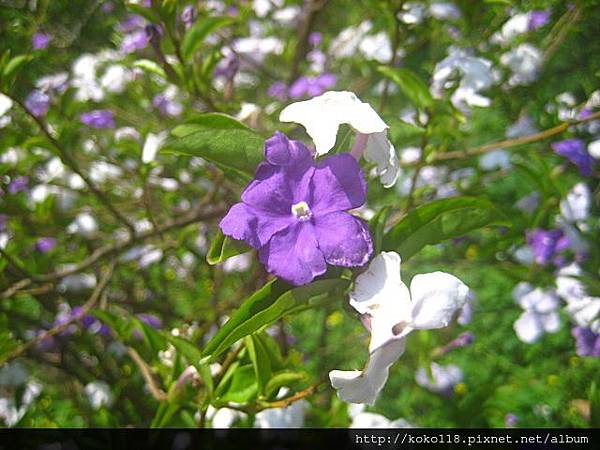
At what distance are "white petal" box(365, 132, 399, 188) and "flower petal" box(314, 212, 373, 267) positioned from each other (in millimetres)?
72

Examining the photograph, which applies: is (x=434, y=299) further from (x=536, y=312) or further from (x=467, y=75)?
(x=536, y=312)

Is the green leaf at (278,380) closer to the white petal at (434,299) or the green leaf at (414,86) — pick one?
the white petal at (434,299)

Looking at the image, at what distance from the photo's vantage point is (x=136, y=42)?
1445mm

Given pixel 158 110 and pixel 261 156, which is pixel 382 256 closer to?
pixel 261 156

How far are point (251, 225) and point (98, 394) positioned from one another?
94 centimetres

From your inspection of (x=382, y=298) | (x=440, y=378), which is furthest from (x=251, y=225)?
(x=440, y=378)

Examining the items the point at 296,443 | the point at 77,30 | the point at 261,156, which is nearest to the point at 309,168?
the point at 261,156

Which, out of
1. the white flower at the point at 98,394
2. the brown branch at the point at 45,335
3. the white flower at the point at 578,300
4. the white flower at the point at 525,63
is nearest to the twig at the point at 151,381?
the brown branch at the point at 45,335

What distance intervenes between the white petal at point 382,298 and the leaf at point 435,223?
0.08 metres

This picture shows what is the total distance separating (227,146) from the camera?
24.8 inches

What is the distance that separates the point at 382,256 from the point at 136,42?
1048 millimetres

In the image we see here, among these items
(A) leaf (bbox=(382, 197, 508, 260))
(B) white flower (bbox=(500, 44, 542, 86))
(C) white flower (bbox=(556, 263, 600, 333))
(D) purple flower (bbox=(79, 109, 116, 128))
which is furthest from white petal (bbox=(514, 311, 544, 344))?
(D) purple flower (bbox=(79, 109, 116, 128))

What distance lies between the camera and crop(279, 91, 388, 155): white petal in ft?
1.95

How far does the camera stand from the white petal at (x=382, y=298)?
563mm
